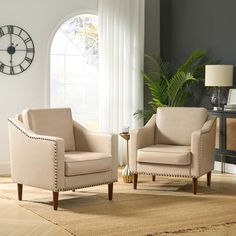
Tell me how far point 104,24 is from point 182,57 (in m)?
1.22

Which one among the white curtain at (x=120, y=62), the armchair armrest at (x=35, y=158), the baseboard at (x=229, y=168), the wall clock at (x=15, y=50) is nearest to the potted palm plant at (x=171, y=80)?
the white curtain at (x=120, y=62)

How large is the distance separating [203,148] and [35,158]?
5.67 ft

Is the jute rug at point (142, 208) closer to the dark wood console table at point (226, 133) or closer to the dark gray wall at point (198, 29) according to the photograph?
the dark wood console table at point (226, 133)

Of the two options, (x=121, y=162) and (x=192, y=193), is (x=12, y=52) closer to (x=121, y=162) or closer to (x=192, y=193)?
(x=121, y=162)

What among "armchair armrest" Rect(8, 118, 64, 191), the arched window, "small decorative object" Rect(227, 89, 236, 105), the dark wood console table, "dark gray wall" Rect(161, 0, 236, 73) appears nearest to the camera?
"armchair armrest" Rect(8, 118, 64, 191)

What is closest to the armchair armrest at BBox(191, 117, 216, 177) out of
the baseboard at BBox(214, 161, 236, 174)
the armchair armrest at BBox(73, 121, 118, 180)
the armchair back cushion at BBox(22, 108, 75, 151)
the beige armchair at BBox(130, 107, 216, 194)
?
the beige armchair at BBox(130, 107, 216, 194)

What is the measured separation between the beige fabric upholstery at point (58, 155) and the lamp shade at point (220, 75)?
6.22 ft

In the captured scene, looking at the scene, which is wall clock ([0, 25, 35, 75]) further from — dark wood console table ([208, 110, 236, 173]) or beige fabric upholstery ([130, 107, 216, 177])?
dark wood console table ([208, 110, 236, 173])

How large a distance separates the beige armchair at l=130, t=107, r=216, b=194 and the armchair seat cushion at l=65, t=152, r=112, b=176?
606 mm

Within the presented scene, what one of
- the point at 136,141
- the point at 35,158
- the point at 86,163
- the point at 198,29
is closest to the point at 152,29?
the point at 198,29

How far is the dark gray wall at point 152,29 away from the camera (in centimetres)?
820

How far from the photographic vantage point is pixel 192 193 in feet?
18.9

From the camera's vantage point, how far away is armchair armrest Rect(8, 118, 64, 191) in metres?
4.95

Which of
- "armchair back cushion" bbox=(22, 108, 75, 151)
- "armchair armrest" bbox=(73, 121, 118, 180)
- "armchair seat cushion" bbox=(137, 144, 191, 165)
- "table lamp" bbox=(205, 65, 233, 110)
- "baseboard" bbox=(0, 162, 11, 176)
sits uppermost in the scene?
"table lamp" bbox=(205, 65, 233, 110)
